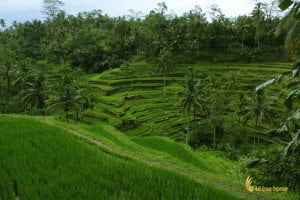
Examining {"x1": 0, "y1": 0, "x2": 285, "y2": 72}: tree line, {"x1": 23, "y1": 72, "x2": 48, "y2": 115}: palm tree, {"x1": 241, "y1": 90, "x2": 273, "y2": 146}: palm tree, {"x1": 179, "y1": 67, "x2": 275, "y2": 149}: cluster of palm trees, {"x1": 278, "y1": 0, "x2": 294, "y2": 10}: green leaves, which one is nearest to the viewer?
{"x1": 278, "y1": 0, "x2": 294, "y2": 10}: green leaves

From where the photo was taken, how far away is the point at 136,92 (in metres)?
44.7

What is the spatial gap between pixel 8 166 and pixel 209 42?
182 ft

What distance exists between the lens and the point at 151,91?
4534 cm

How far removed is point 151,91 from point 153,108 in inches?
230

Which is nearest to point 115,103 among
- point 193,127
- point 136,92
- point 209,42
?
point 136,92

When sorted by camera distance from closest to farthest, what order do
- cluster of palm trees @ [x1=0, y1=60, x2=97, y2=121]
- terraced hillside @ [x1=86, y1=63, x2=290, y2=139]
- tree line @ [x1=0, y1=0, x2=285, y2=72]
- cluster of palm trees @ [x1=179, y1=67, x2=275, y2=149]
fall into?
cluster of palm trees @ [x1=0, y1=60, x2=97, y2=121]
cluster of palm trees @ [x1=179, y1=67, x2=275, y2=149]
terraced hillside @ [x1=86, y1=63, x2=290, y2=139]
tree line @ [x1=0, y1=0, x2=285, y2=72]

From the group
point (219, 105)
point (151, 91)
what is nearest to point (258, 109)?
point (219, 105)

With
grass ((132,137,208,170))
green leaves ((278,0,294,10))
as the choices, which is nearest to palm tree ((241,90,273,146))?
grass ((132,137,208,170))

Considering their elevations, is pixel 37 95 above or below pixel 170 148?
below

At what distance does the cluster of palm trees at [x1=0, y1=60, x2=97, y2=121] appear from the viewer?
30.2 meters

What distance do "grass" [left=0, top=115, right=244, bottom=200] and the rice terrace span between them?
2 cm

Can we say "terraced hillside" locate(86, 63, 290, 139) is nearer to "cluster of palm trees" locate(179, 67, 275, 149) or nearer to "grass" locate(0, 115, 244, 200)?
"cluster of palm trees" locate(179, 67, 275, 149)

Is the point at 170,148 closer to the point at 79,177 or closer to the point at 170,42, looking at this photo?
the point at 79,177

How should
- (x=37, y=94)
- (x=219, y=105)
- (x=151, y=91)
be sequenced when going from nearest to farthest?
(x=37, y=94), (x=219, y=105), (x=151, y=91)
